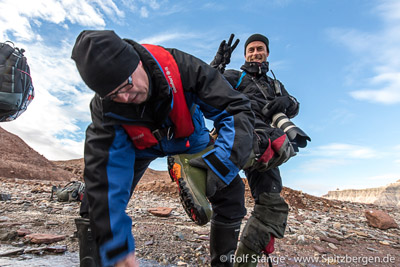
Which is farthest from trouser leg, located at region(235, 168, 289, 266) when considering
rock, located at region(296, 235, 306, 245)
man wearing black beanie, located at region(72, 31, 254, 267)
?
rock, located at region(296, 235, 306, 245)

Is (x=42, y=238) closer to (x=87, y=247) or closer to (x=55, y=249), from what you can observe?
(x=55, y=249)

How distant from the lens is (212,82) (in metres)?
1.92

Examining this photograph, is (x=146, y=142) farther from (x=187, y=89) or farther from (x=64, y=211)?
(x=64, y=211)

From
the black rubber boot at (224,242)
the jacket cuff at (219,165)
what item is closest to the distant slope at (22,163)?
the black rubber boot at (224,242)

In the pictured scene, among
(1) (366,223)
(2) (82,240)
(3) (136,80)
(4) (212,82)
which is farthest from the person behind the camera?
(1) (366,223)

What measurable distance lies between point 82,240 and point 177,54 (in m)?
1.71

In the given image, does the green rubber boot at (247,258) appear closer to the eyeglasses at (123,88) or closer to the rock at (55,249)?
the rock at (55,249)

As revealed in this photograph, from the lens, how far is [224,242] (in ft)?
7.93

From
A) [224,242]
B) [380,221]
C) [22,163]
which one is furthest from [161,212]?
[22,163]

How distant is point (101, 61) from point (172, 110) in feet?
1.93

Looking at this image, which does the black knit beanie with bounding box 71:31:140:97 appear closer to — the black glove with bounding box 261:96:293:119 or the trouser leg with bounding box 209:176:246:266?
the trouser leg with bounding box 209:176:246:266

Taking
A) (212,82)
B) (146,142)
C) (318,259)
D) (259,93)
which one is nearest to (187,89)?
(212,82)

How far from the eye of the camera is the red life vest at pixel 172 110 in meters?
1.89

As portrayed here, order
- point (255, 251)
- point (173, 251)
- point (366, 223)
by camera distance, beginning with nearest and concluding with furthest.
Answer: point (255, 251) → point (173, 251) → point (366, 223)
